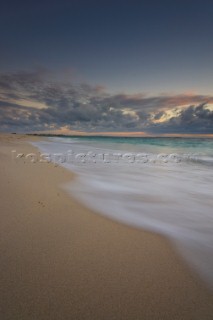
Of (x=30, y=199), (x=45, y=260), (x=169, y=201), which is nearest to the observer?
(x=45, y=260)

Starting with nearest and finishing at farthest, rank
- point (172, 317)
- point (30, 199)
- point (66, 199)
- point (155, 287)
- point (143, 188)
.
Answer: point (172, 317) → point (155, 287) → point (30, 199) → point (66, 199) → point (143, 188)

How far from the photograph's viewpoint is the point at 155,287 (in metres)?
2.02

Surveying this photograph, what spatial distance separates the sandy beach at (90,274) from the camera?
175cm

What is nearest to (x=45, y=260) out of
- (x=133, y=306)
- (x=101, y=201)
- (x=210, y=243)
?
(x=133, y=306)

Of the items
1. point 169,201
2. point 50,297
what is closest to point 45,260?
point 50,297

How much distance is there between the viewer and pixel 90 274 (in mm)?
2135

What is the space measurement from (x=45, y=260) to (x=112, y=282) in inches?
27.7

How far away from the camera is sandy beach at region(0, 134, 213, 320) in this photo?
1746 millimetres

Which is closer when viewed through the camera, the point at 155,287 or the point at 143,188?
the point at 155,287

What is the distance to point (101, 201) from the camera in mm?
4699

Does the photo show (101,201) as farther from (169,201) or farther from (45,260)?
(45,260)

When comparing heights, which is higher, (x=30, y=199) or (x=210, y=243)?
(x=30, y=199)

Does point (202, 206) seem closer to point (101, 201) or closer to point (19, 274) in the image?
point (101, 201)

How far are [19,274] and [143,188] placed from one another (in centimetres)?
454
